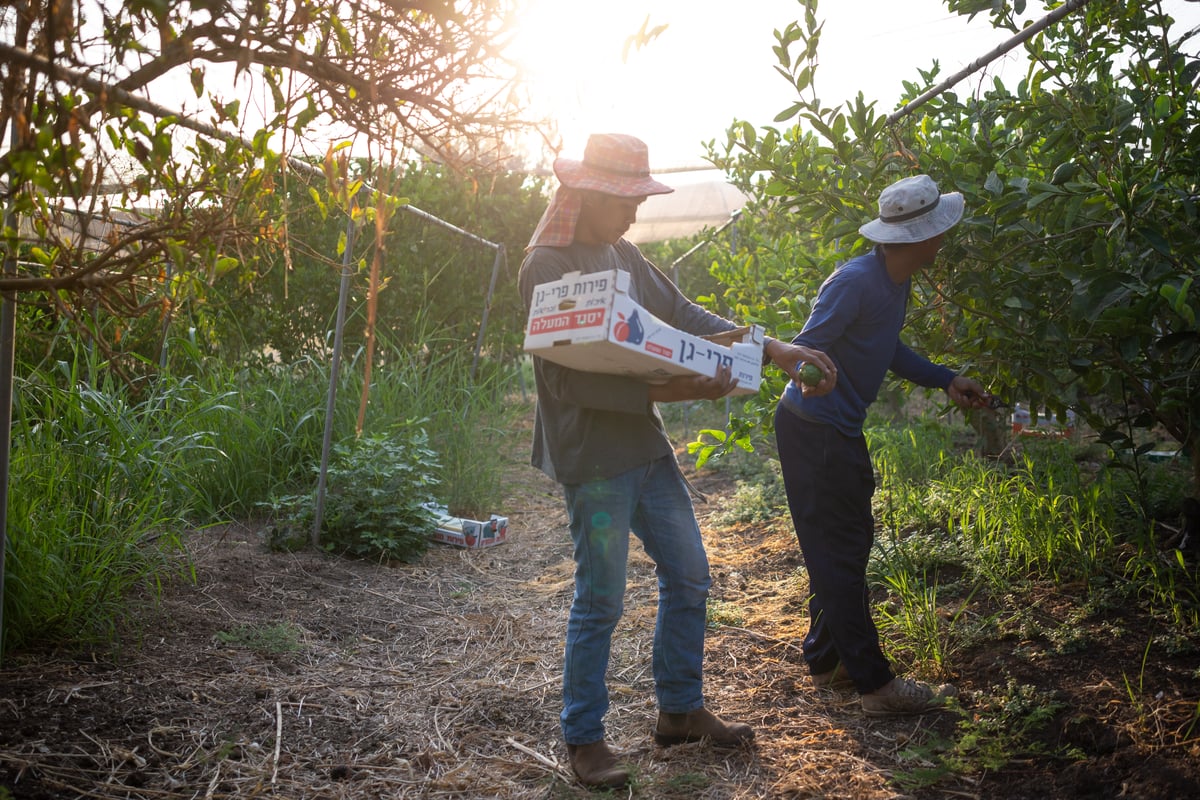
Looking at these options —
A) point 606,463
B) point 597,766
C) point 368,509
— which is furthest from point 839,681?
point 368,509

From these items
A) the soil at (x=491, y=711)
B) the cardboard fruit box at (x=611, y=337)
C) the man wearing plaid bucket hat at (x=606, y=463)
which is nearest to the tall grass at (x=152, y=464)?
the soil at (x=491, y=711)

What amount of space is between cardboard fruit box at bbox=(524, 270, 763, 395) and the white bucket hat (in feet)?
2.73

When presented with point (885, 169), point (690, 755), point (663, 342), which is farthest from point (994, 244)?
point (690, 755)

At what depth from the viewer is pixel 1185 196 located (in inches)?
122

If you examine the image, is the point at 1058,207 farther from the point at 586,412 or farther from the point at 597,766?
the point at 597,766

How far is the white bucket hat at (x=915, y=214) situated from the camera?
3.35m

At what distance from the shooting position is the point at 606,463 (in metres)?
2.89

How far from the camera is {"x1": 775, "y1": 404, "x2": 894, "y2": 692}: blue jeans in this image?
334 centimetres

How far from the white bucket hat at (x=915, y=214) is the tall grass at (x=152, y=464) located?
114 inches

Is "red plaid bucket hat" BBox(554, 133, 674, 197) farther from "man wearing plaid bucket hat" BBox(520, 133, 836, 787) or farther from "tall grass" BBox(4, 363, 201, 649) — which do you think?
"tall grass" BBox(4, 363, 201, 649)

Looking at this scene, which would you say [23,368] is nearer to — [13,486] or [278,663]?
[13,486]

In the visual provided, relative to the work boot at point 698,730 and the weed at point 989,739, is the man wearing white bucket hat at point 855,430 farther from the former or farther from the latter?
the work boot at point 698,730

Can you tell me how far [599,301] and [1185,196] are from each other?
196 centimetres

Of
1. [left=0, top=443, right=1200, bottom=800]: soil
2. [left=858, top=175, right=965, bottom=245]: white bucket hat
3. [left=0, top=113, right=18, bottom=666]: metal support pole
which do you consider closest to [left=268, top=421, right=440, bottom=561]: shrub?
[left=0, top=443, right=1200, bottom=800]: soil
